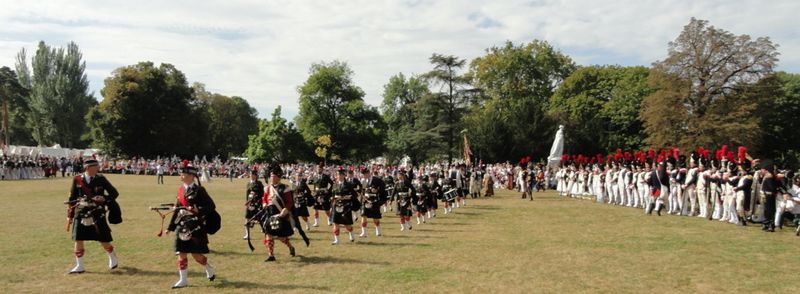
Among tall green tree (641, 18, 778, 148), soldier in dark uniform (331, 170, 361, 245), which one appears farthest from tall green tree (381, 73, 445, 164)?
soldier in dark uniform (331, 170, 361, 245)

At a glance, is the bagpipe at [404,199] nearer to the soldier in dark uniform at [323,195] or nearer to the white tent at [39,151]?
the soldier in dark uniform at [323,195]

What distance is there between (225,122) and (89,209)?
91.4m

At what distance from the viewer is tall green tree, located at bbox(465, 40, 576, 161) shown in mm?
60656

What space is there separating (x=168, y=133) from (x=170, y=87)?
6262 mm

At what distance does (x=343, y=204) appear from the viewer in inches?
576

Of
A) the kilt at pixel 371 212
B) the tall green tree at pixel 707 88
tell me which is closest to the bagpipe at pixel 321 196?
the kilt at pixel 371 212

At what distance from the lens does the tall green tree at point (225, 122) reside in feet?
308

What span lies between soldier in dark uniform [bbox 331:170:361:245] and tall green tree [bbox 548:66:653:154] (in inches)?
1842

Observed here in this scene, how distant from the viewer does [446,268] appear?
37.0 ft

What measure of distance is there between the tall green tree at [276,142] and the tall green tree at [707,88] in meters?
41.9

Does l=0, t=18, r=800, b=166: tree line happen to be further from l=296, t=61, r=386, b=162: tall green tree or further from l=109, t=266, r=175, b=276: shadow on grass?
l=109, t=266, r=175, b=276: shadow on grass

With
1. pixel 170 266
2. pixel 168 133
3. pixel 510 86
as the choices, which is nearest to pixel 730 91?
pixel 510 86

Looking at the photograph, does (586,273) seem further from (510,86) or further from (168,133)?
(168,133)

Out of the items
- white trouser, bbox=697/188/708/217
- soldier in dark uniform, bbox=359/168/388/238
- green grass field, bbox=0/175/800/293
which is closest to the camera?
green grass field, bbox=0/175/800/293
